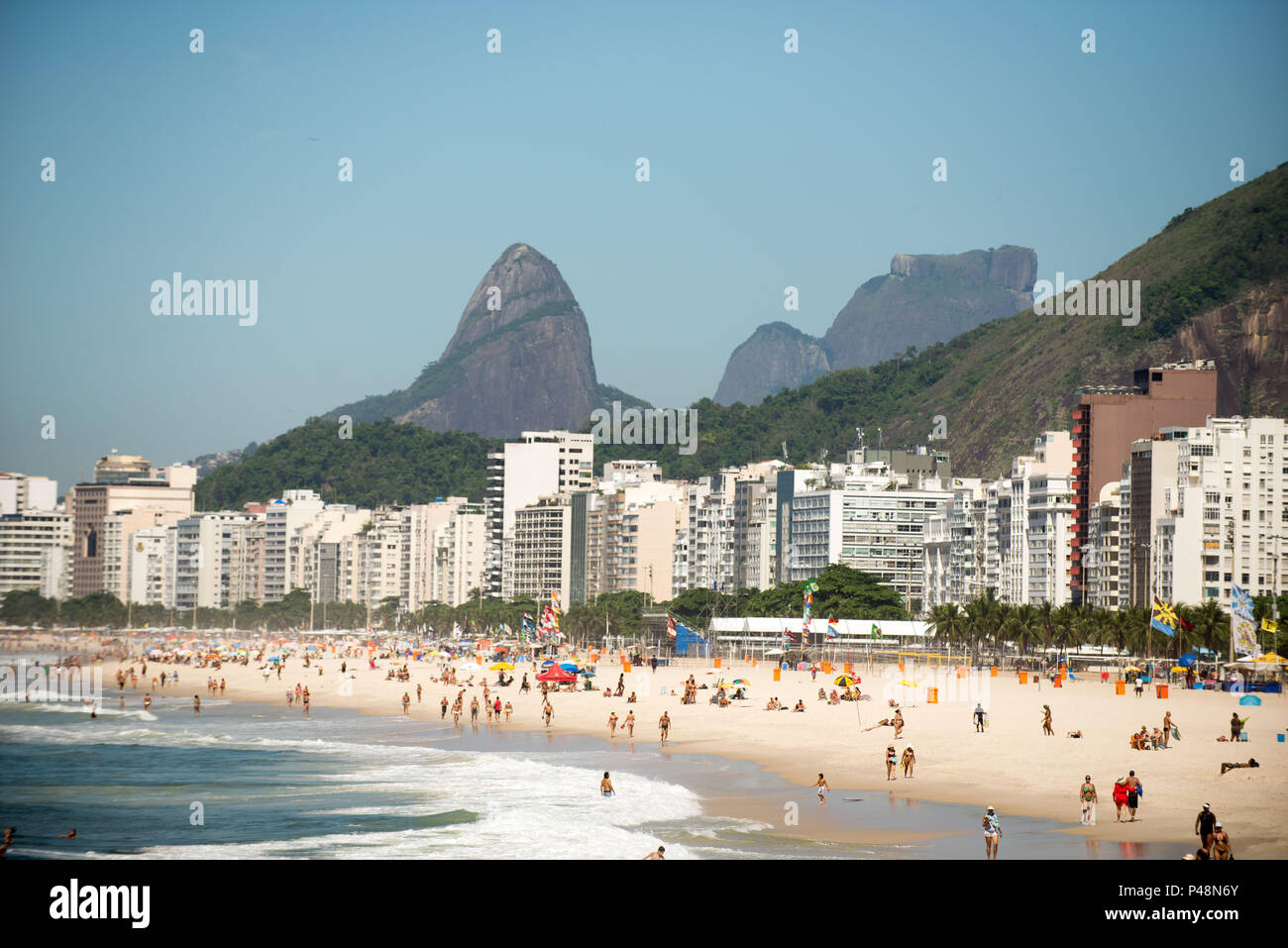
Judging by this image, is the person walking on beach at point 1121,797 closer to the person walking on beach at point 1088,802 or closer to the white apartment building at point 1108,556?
the person walking on beach at point 1088,802

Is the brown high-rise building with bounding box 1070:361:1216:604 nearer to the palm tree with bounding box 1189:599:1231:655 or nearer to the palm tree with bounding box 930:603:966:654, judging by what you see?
the palm tree with bounding box 930:603:966:654

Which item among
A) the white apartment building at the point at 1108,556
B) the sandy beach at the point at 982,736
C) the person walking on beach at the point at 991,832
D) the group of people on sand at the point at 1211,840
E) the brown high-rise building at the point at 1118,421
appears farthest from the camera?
the brown high-rise building at the point at 1118,421

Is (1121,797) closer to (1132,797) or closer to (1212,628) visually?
(1132,797)

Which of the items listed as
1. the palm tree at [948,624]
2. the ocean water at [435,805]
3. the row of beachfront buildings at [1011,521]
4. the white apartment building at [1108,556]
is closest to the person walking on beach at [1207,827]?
the ocean water at [435,805]

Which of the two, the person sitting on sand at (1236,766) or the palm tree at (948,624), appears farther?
the palm tree at (948,624)

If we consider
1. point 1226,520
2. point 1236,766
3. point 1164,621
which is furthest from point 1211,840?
point 1226,520
